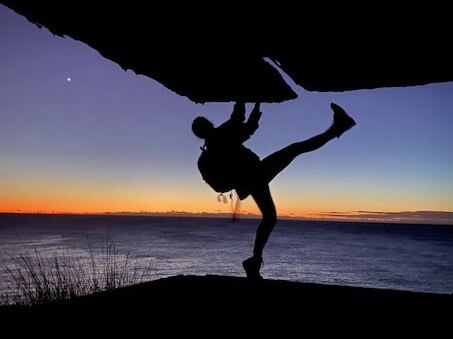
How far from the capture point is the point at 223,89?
409 centimetres

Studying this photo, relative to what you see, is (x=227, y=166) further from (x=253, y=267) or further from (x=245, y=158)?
(x=253, y=267)

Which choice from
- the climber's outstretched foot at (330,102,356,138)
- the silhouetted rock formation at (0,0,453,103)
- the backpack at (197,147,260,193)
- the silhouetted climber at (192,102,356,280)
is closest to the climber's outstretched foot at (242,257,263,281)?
the silhouetted climber at (192,102,356,280)

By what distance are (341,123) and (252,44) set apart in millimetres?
1514

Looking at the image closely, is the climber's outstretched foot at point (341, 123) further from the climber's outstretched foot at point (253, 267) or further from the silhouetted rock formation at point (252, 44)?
the climber's outstretched foot at point (253, 267)

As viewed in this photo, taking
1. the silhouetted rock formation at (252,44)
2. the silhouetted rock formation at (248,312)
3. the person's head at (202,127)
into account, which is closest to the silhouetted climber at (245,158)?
the person's head at (202,127)

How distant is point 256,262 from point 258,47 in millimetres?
2335

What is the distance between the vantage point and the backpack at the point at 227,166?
3848mm

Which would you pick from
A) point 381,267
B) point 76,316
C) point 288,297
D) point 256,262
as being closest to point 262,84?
point 256,262

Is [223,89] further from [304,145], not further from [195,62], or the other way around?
[304,145]

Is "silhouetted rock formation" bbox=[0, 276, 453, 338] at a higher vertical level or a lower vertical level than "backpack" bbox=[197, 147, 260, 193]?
lower

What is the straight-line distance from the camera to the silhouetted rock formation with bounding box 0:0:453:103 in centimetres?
262

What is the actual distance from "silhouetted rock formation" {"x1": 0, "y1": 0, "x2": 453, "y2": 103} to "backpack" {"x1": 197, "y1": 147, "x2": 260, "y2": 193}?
2.53 ft

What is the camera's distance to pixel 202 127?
155 inches

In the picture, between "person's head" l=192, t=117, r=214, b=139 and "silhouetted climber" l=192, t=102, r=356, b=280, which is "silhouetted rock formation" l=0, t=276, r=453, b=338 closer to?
"silhouetted climber" l=192, t=102, r=356, b=280
